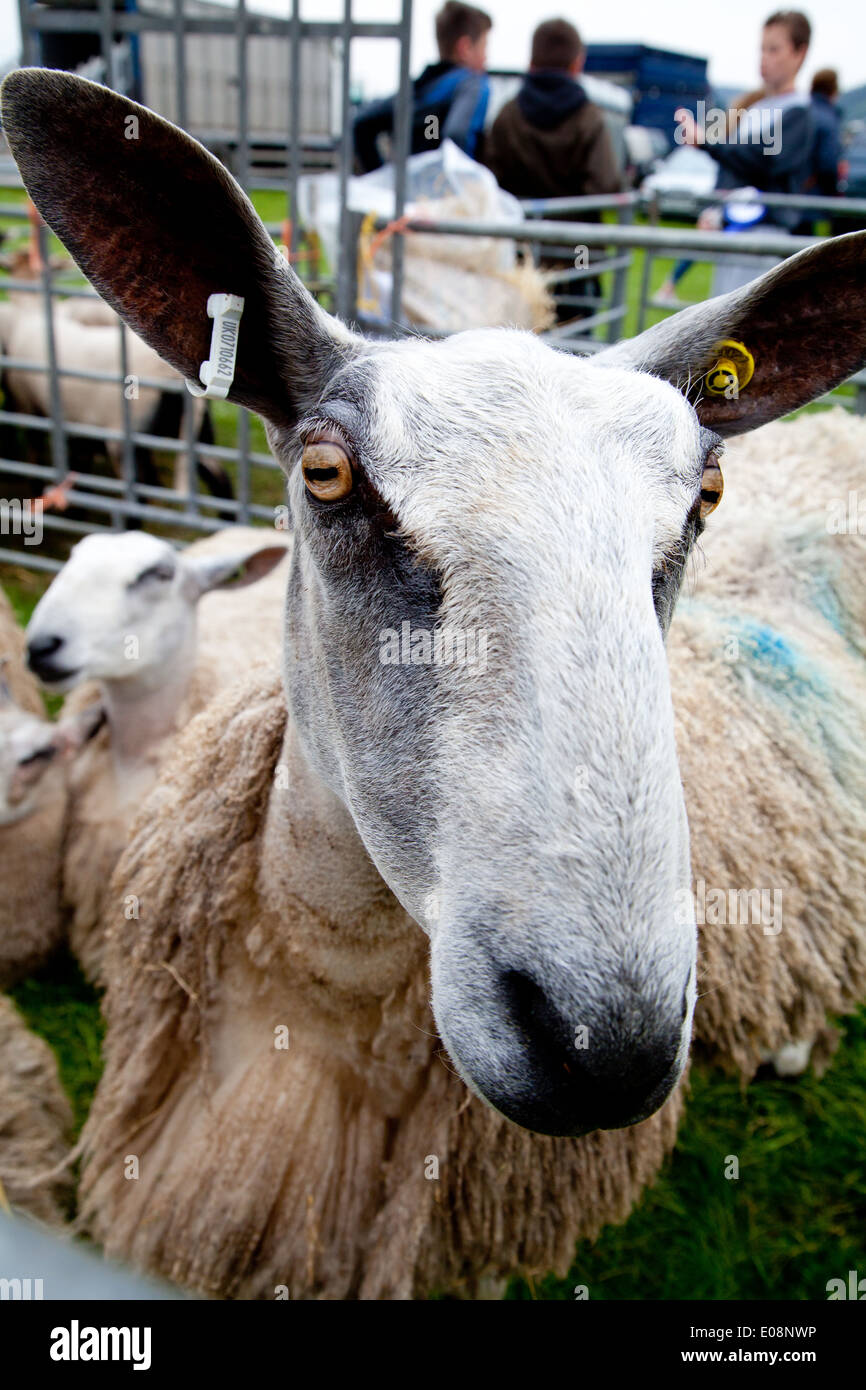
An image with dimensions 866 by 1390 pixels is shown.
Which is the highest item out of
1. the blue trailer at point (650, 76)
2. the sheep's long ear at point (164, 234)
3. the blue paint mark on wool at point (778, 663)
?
the blue trailer at point (650, 76)

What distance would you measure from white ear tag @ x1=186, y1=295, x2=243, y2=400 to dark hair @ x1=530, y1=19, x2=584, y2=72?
553 centimetres

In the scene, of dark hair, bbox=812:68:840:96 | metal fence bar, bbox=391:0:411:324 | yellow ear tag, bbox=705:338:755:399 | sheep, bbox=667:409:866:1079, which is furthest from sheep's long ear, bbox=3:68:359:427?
dark hair, bbox=812:68:840:96

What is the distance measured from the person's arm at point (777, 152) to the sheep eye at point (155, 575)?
475 centimetres

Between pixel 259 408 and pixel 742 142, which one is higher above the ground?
pixel 742 142

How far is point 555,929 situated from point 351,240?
4262mm

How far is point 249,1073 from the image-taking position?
188 centimetres

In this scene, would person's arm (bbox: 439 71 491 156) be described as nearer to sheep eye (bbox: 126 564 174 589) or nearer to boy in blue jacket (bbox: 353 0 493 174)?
boy in blue jacket (bbox: 353 0 493 174)

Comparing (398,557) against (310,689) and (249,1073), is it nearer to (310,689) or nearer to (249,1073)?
(310,689)

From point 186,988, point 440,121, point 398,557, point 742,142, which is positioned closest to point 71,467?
point 440,121

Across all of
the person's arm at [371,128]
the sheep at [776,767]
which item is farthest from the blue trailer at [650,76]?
the sheep at [776,767]

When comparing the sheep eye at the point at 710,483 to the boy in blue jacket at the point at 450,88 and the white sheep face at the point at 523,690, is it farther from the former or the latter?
the boy in blue jacket at the point at 450,88

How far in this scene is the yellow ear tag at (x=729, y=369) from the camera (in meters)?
1.64

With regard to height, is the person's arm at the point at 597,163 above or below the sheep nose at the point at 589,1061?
above
